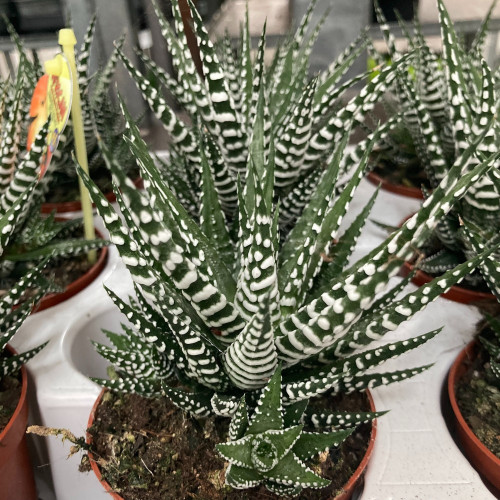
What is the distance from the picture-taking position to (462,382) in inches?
28.6

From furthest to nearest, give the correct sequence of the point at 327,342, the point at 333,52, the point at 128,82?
the point at 333,52, the point at 128,82, the point at 327,342

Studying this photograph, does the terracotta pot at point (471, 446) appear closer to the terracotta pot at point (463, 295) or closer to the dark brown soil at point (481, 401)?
the dark brown soil at point (481, 401)

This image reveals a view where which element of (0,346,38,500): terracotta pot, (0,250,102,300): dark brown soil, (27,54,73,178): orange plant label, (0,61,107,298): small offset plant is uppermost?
(27,54,73,178): orange plant label

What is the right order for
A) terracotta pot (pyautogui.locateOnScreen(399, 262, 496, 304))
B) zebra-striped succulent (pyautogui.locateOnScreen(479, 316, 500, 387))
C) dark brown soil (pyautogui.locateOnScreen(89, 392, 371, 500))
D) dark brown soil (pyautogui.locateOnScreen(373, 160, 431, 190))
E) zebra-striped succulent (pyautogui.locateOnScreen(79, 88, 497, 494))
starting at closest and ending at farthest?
zebra-striped succulent (pyautogui.locateOnScreen(79, 88, 497, 494)) → dark brown soil (pyautogui.locateOnScreen(89, 392, 371, 500)) → zebra-striped succulent (pyautogui.locateOnScreen(479, 316, 500, 387)) → terracotta pot (pyautogui.locateOnScreen(399, 262, 496, 304)) → dark brown soil (pyautogui.locateOnScreen(373, 160, 431, 190))

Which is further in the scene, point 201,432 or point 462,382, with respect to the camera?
point 462,382

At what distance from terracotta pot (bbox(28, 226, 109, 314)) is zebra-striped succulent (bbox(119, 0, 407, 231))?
0.23m

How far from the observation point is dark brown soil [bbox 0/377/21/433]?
2.28 feet

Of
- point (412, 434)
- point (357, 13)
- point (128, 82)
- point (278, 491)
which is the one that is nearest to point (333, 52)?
point (357, 13)

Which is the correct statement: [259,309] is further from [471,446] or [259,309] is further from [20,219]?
[20,219]

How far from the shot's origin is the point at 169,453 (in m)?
0.60

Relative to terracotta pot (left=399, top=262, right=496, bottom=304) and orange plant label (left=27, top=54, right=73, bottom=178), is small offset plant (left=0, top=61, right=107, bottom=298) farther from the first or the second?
terracotta pot (left=399, top=262, right=496, bottom=304)

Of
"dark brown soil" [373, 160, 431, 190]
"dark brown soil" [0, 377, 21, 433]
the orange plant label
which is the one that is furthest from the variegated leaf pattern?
"dark brown soil" [373, 160, 431, 190]

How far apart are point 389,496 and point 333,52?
5.21 feet

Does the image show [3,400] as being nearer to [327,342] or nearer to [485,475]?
[327,342]
